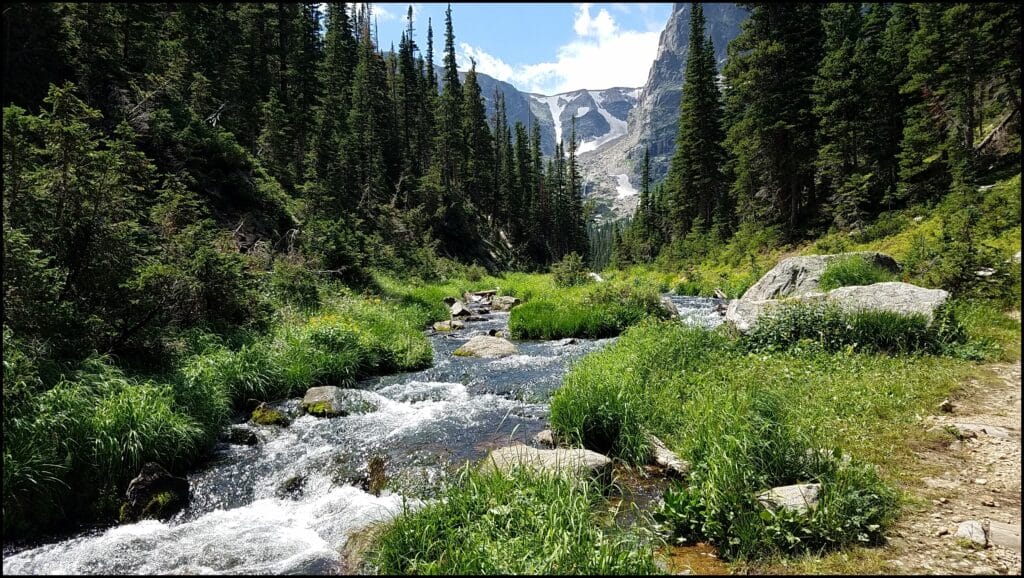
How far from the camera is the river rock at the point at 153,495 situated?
206 inches

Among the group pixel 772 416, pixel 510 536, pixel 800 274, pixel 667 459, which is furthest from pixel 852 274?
pixel 510 536

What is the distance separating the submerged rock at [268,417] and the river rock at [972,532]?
9.10 meters

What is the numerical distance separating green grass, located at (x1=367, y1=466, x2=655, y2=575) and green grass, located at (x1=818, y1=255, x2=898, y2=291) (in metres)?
10.6

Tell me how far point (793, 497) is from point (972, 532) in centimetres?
119

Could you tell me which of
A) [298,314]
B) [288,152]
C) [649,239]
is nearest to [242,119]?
[288,152]

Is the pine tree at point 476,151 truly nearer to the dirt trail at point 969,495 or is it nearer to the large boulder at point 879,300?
the large boulder at point 879,300

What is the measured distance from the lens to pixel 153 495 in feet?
17.8

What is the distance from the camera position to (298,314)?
45.3 feet

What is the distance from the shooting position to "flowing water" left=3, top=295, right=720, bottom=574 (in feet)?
14.8

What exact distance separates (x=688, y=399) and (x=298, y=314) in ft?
38.3

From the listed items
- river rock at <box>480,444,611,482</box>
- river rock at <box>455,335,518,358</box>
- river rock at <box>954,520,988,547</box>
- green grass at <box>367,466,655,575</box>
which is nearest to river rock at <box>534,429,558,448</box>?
river rock at <box>480,444,611,482</box>

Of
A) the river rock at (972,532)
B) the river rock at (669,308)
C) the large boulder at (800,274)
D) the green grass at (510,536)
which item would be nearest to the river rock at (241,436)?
the green grass at (510,536)

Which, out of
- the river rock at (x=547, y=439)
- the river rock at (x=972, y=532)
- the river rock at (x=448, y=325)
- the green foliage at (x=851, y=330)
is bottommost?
the river rock at (x=448, y=325)

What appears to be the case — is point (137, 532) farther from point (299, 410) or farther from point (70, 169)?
point (70, 169)
